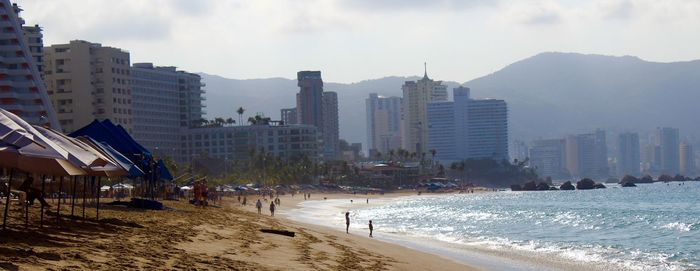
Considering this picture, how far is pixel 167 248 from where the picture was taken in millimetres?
18984

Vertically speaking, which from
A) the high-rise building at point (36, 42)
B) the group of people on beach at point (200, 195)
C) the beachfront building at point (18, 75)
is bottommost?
the group of people on beach at point (200, 195)

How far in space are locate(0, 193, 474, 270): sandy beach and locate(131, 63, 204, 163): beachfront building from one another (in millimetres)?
143535

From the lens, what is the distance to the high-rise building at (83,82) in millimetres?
137625

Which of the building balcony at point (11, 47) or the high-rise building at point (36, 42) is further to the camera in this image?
the high-rise building at point (36, 42)

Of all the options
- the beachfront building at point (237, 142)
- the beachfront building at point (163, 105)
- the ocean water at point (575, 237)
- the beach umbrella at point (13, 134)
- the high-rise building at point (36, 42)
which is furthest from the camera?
the beachfront building at point (237, 142)

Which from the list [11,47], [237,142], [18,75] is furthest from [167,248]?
[237,142]

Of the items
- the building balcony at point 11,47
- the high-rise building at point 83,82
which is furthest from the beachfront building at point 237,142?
the building balcony at point 11,47

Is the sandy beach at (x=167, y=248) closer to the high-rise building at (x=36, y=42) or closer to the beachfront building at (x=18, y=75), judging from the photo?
the beachfront building at (x=18, y=75)

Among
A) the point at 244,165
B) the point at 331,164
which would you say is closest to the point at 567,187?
the point at 331,164

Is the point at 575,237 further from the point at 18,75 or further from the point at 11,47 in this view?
the point at 18,75

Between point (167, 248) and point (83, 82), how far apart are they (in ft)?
409

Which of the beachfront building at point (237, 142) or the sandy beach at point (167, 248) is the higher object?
the beachfront building at point (237, 142)

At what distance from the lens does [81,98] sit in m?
138

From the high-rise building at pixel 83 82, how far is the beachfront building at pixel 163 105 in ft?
79.4
